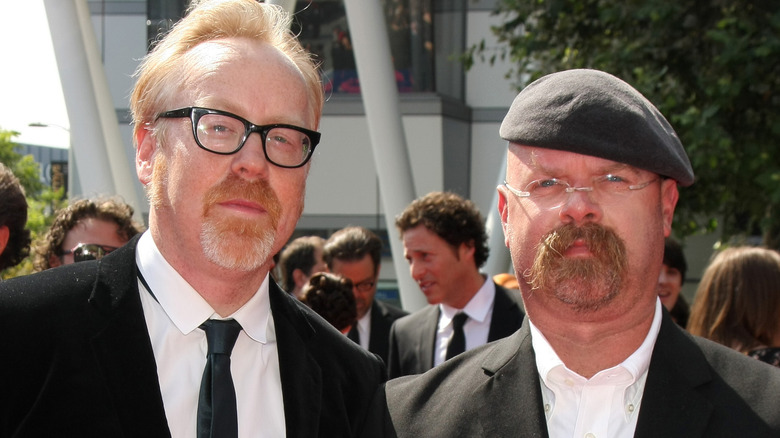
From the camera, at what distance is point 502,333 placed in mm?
5359

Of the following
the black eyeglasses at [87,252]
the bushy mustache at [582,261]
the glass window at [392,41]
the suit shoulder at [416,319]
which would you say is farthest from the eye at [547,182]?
the glass window at [392,41]

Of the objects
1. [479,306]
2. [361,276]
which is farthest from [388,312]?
[479,306]

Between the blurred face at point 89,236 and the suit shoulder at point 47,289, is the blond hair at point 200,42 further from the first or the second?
the blurred face at point 89,236

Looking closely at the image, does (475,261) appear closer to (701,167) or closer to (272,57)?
(701,167)

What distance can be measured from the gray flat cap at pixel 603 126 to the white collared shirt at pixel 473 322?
10.3 ft

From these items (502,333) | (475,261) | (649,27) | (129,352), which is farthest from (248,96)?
(649,27)

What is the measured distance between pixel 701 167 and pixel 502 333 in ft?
9.78

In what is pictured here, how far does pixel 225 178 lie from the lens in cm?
255

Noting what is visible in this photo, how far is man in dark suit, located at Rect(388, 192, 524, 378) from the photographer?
18.1 feet

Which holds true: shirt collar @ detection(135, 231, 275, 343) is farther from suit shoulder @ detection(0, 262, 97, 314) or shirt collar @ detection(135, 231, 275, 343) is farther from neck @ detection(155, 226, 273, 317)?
suit shoulder @ detection(0, 262, 97, 314)

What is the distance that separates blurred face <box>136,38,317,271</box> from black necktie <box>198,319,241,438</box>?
0.59 ft

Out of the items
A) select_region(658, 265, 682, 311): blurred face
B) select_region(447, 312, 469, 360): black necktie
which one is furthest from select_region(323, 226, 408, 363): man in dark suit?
select_region(658, 265, 682, 311): blurred face

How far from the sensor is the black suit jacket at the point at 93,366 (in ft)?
7.48

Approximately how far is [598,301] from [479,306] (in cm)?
326
